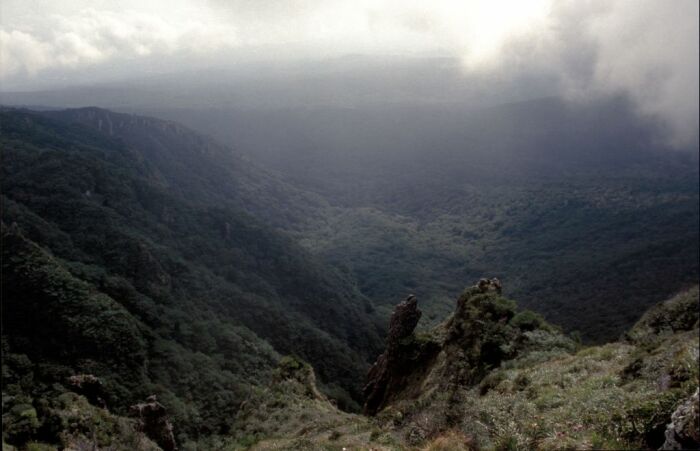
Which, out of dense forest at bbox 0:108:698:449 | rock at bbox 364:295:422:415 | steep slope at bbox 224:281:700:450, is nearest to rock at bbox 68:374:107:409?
dense forest at bbox 0:108:698:449

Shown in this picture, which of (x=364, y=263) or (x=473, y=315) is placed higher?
(x=473, y=315)

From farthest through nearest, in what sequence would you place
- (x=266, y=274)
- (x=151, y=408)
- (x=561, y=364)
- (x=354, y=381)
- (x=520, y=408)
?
(x=266, y=274)
(x=354, y=381)
(x=151, y=408)
(x=561, y=364)
(x=520, y=408)

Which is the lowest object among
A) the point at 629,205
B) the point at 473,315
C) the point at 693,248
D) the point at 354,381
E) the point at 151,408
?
the point at 354,381

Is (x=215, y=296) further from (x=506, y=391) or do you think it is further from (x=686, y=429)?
(x=686, y=429)

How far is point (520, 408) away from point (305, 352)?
5783 centimetres

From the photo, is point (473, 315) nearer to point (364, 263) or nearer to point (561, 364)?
point (561, 364)

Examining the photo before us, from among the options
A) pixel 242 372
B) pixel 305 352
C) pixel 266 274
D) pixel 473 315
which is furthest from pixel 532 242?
pixel 473 315

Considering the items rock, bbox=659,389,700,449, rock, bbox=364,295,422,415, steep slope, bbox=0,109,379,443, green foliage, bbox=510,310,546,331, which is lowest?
steep slope, bbox=0,109,379,443

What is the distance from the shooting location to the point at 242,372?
5181 centimetres

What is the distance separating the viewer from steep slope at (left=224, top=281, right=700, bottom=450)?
6.91 m

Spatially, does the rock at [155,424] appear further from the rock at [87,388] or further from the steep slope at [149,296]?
the steep slope at [149,296]

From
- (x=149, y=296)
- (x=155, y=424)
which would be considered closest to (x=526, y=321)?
(x=155, y=424)

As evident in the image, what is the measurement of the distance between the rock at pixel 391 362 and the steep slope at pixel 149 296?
14986 mm

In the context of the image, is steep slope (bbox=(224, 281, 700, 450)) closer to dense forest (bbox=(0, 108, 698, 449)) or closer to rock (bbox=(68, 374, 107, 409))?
dense forest (bbox=(0, 108, 698, 449))
